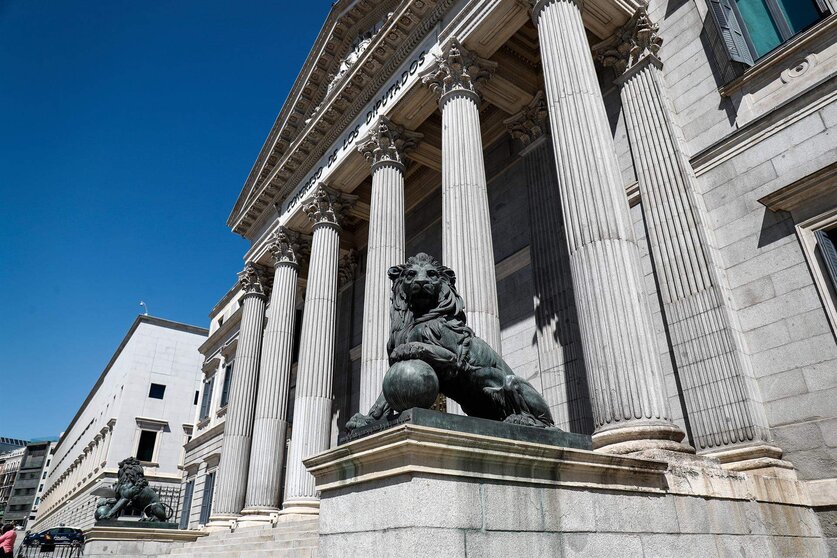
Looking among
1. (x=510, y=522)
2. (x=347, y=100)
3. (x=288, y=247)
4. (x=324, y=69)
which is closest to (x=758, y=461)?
(x=510, y=522)

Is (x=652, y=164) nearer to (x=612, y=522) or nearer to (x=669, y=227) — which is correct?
(x=669, y=227)

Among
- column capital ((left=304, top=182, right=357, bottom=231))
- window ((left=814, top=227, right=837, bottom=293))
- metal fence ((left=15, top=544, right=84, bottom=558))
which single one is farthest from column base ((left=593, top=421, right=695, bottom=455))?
metal fence ((left=15, top=544, right=84, bottom=558))

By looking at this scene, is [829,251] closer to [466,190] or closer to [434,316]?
[466,190]

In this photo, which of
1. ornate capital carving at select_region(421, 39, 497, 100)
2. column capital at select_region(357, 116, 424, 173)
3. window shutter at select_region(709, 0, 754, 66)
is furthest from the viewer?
column capital at select_region(357, 116, 424, 173)

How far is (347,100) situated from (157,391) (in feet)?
136

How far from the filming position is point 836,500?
8.26 m

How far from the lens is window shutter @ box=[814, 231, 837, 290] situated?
9.23m

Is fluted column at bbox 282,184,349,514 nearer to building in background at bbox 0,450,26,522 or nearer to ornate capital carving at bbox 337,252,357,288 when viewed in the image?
ornate capital carving at bbox 337,252,357,288

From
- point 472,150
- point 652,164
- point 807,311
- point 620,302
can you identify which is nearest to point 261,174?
point 472,150

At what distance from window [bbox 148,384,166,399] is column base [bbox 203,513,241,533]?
34.4m

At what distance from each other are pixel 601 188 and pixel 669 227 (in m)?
2.70

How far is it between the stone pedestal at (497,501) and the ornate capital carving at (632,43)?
10.2 m

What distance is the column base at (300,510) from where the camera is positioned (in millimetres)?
14680

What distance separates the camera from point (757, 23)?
11609 millimetres
